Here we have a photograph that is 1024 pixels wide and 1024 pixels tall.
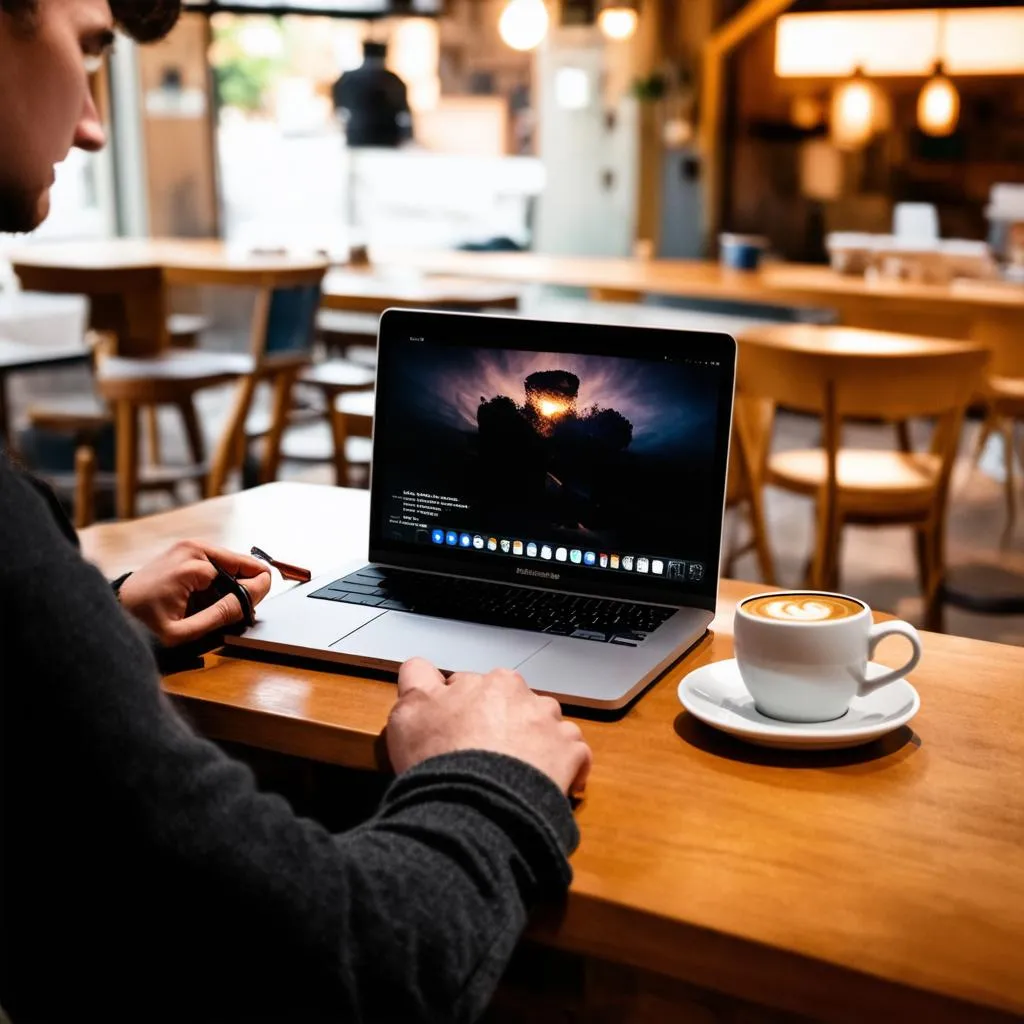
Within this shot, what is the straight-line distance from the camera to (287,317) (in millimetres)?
4113

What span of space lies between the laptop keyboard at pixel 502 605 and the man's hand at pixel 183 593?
10 centimetres

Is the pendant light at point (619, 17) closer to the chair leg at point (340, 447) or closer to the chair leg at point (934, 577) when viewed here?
the chair leg at point (340, 447)

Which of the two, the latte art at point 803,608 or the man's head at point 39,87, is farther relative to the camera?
the latte art at point 803,608

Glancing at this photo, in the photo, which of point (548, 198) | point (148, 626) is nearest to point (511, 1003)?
point (148, 626)

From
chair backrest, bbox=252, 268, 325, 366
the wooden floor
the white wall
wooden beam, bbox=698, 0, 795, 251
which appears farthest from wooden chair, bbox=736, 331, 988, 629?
the white wall

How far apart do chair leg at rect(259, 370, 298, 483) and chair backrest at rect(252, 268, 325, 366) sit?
0.08 meters

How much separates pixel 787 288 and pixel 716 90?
4.43 meters

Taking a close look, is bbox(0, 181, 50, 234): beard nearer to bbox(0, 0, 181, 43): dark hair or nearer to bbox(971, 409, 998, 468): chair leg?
bbox(0, 0, 181, 43): dark hair

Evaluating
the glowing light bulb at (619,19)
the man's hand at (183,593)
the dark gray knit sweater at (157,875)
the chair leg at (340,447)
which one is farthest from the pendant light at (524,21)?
the dark gray knit sweater at (157,875)

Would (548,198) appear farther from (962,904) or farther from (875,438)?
(962,904)

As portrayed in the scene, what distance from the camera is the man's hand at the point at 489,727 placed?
828mm

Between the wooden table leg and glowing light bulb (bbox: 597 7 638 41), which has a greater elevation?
glowing light bulb (bbox: 597 7 638 41)

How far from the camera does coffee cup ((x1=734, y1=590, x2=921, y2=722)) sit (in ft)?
2.97

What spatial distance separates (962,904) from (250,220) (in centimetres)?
912
